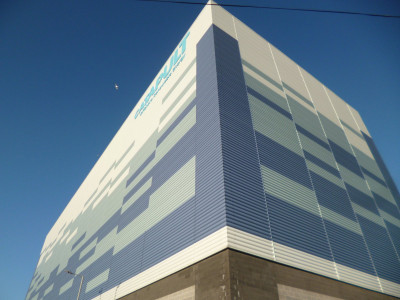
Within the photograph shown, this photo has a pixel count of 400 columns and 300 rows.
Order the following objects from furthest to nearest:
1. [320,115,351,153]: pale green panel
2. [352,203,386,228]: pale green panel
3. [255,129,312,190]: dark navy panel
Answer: [320,115,351,153]: pale green panel → [352,203,386,228]: pale green panel → [255,129,312,190]: dark navy panel

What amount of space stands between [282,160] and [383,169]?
2523cm

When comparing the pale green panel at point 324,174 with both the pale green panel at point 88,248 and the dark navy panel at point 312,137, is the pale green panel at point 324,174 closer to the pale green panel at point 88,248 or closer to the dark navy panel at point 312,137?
the dark navy panel at point 312,137

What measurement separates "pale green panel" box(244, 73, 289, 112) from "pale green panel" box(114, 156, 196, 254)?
9.19m

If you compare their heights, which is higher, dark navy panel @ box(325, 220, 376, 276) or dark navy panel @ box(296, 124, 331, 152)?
dark navy panel @ box(296, 124, 331, 152)

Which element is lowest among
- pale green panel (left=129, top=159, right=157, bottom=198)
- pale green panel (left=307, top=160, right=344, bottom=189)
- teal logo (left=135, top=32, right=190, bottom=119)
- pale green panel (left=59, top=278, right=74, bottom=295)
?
pale green panel (left=59, top=278, right=74, bottom=295)

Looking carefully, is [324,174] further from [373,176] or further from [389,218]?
[373,176]

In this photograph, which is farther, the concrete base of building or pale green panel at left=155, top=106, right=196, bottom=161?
pale green panel at left=155, top=106, right=196, bottom=161

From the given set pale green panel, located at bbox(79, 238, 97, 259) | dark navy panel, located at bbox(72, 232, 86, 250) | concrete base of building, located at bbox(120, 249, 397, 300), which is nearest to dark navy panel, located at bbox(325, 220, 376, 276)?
concrete base of building, located at bbox(120, 249, 397, 300)

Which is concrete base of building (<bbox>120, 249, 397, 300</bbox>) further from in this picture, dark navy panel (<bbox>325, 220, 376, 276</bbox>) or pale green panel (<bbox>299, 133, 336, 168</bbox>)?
pale green panel (<bbox>299, 133, 336, 168</bbox>)

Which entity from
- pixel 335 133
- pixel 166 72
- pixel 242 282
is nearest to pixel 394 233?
pixel 335 133

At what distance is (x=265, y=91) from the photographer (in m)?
22.5

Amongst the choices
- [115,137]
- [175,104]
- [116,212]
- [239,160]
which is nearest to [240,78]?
[175,104]

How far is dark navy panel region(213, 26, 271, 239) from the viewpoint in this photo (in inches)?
513

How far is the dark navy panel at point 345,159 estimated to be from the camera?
25641 millimetres
